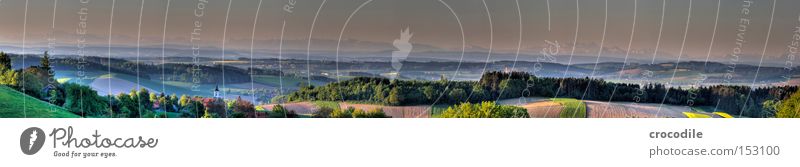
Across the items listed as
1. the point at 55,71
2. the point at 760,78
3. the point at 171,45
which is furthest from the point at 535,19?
the point at 55,71

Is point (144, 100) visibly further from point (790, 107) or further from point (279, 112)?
point (790, 107)

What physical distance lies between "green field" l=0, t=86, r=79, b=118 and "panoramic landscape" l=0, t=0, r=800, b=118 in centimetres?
2

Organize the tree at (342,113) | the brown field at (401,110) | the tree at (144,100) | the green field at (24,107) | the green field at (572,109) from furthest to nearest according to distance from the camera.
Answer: the green field at (572,109) < the brown field at (401,110) < the tree at (342,113) < the tree at (144,100) < the green field at (24,107)

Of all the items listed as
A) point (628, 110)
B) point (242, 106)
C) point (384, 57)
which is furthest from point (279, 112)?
point (628, 110)

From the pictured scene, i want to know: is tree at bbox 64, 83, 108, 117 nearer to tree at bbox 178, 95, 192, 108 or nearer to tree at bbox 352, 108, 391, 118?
tree at bbox 178, 95, 192, 108

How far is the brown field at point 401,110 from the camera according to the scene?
61.9ft

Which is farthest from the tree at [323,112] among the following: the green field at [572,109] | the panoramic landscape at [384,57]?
the green field at [572,109]

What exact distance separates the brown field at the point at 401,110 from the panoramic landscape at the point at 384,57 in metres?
0.02

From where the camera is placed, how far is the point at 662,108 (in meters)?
19.1

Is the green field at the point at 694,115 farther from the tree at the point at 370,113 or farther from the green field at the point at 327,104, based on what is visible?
the green field at the point at 327,104

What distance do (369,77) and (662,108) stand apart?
4306 millimetres

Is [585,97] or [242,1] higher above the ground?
[242,1]

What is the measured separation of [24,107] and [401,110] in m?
5.32
